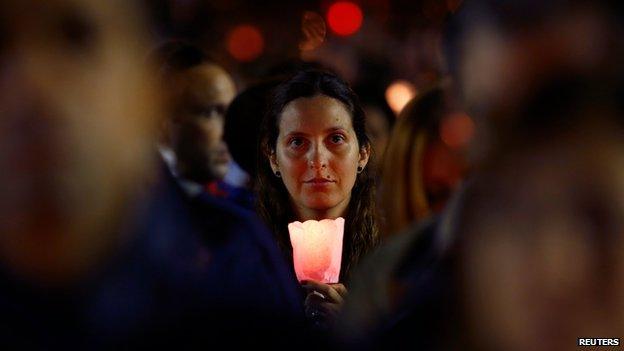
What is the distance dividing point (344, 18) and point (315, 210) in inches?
154

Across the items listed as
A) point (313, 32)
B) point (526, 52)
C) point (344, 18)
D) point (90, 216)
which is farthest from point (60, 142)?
point (344, 18)

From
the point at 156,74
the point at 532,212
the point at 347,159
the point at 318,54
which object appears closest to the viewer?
the point at 532,212

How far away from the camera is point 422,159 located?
2551 millimetres

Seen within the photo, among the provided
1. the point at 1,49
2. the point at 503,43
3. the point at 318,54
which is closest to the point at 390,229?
the point at 503,43

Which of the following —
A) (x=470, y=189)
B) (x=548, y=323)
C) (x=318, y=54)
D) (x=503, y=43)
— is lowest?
(x=548, y=323)

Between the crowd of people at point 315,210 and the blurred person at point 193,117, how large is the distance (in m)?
0.30

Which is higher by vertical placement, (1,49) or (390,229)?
(1,49)

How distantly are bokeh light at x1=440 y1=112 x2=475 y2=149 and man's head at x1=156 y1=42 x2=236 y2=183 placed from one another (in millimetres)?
600

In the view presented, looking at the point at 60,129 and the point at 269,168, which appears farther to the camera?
the point at 269,168

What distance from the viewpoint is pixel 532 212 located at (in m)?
2.09

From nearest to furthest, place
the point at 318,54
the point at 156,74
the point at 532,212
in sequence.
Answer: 1. the point at 532,212
2. the point at 156,74
3. the point at 318,54

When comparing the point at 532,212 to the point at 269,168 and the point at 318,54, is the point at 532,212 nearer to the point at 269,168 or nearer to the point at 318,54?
the point at 269,168

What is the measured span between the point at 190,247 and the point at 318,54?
1.35 m

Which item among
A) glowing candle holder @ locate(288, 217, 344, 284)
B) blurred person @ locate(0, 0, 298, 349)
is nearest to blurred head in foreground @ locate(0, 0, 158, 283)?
blurred person @ locate(0, 0, 298, 349)
